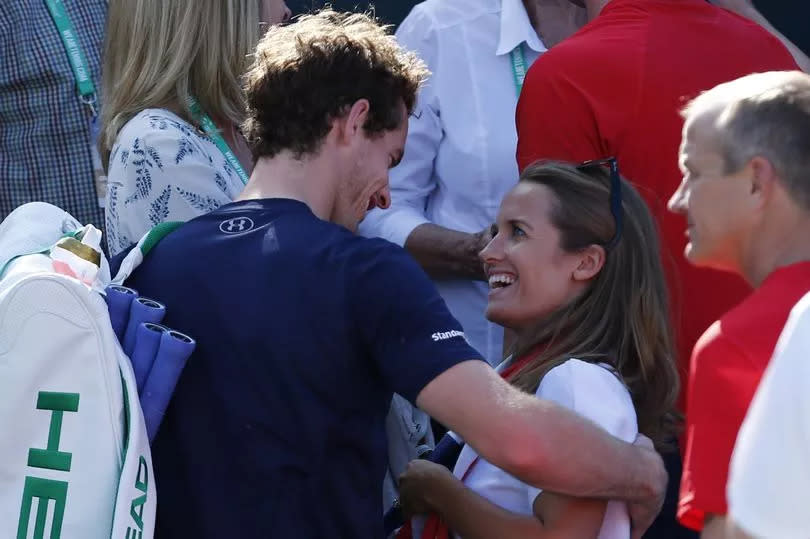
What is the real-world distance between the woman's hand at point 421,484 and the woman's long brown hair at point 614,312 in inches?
8.8

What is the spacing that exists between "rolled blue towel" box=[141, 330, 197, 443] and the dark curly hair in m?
0.44

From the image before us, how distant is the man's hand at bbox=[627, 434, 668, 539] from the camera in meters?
2.31

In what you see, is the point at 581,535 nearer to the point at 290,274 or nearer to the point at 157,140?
the point at 290,274

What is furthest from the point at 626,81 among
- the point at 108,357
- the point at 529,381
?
the point at 108,357

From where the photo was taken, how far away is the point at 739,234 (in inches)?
75.8

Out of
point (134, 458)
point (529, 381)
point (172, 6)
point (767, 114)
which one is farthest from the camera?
point (172, 6)

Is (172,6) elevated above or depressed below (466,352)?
above

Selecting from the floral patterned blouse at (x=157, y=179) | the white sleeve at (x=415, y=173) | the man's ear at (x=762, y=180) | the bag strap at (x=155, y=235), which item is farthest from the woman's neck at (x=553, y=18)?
the man's ear at (x=762, y=180)

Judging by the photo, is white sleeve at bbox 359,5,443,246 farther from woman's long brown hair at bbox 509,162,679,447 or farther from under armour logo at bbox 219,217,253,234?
under armour logo at bbox 219,217,253,234

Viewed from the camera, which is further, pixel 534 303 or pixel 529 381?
pixel 534 303

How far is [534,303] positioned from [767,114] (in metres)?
0.97

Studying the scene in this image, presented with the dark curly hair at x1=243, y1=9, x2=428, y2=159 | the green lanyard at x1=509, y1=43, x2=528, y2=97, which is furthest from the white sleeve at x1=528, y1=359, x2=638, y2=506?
the green lanyard at x1=509, y1=43, x2=528, y2=97

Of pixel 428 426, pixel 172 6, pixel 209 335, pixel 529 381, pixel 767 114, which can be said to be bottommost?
pixel 428 426

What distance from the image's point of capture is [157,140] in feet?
9.44
